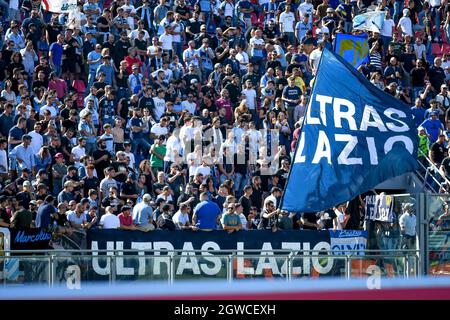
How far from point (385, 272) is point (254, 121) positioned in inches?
333

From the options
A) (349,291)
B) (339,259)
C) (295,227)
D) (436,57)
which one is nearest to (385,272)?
(339,259)

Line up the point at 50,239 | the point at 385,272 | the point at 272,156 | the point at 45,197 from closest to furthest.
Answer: the point at 385,272 < the point at 50,239 < the point at 45,197 < the point at 272,156

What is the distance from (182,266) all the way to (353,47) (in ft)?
36.7

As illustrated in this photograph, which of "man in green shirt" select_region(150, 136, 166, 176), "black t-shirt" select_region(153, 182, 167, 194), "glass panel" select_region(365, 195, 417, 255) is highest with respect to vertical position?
"man in green shirt" select_region(150, 136, 166, 176)

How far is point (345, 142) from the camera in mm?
11672

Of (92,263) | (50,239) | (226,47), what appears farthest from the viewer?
(226,47)

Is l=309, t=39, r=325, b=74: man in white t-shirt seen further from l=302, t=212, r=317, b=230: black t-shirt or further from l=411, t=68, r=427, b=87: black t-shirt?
l=302, t=212, r=317, b=230: black t-shirt

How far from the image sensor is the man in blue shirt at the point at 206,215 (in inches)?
650

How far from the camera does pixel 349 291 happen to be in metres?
3.07

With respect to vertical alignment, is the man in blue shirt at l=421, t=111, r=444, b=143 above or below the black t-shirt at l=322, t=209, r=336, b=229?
above

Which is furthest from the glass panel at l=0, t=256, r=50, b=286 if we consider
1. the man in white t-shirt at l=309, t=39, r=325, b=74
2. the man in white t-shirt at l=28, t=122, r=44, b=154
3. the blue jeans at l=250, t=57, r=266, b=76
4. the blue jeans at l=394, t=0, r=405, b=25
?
the blue jeans at l=394, t=0, r=405, b=25

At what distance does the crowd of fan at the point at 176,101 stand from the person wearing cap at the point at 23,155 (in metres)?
0.02

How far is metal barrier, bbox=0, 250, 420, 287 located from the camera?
12156 millimetres

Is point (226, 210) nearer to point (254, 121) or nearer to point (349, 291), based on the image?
point (254, 121)
